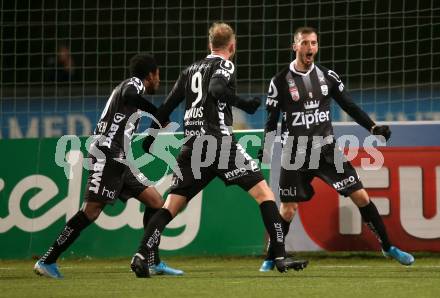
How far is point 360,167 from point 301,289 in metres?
3.28

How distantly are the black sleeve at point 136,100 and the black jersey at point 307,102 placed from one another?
106cm

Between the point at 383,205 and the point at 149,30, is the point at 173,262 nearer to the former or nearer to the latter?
the point at 383,205

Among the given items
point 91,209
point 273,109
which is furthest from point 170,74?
point 91,209

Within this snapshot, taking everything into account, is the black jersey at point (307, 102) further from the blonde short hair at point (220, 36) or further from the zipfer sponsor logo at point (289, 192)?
the blonde short hair at point (220, 36)

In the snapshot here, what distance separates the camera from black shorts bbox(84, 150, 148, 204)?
7.87 meters

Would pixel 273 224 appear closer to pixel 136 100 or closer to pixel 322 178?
pixel 322 178

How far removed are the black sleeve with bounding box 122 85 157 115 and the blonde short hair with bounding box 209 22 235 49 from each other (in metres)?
0.74

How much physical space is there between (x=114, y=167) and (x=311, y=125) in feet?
5.30

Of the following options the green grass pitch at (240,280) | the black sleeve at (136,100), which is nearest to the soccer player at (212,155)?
the green grass pitch at (240,280)

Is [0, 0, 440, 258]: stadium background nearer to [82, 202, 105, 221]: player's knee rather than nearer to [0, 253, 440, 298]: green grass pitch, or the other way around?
[0, 253, 440, 298]: green grass pitch

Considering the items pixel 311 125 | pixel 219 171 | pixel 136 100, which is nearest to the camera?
Answer: pixel 219 171

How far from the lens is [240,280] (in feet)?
23.6

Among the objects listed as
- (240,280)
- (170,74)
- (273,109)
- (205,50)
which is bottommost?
(240,280)

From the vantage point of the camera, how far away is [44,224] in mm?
10023
